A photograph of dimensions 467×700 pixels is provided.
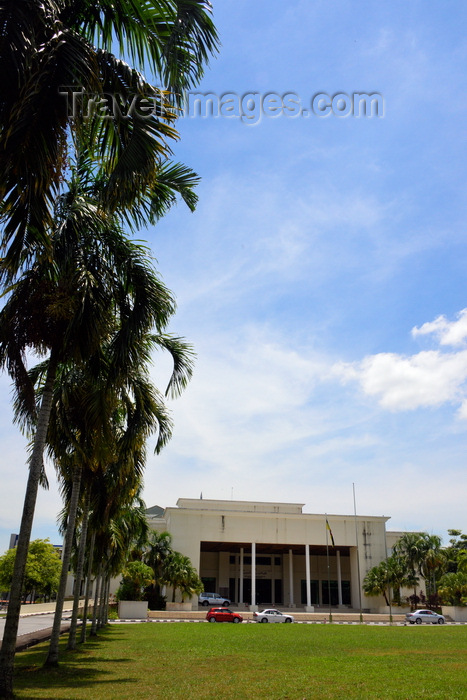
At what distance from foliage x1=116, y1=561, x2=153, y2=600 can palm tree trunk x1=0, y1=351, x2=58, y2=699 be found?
34051mm

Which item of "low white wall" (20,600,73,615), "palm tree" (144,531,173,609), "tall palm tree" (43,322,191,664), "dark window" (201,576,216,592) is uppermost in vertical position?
"tall palm tree" (43,322,191,664)

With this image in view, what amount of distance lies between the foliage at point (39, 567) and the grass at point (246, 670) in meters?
39.5

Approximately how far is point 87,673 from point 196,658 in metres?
5.33

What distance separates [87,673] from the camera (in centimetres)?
1351

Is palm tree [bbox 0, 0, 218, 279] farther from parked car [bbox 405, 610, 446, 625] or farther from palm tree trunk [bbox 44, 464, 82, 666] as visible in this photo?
parked car [bbox 405, 610, 446, 625]

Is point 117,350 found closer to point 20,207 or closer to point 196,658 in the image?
point 20,207

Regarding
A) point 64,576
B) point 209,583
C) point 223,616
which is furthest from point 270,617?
point 64,576

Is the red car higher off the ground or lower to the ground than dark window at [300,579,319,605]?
lower

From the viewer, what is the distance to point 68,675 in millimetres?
12914

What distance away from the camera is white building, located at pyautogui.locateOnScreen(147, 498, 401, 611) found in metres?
56.6

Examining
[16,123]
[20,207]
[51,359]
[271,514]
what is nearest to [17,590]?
[51,359]

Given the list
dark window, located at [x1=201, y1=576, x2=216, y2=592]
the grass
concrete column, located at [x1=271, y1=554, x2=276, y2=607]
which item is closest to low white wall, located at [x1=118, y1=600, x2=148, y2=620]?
the grass

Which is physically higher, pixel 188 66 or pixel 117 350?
pixel 188 66

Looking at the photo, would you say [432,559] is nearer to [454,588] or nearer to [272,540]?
[454,588]
